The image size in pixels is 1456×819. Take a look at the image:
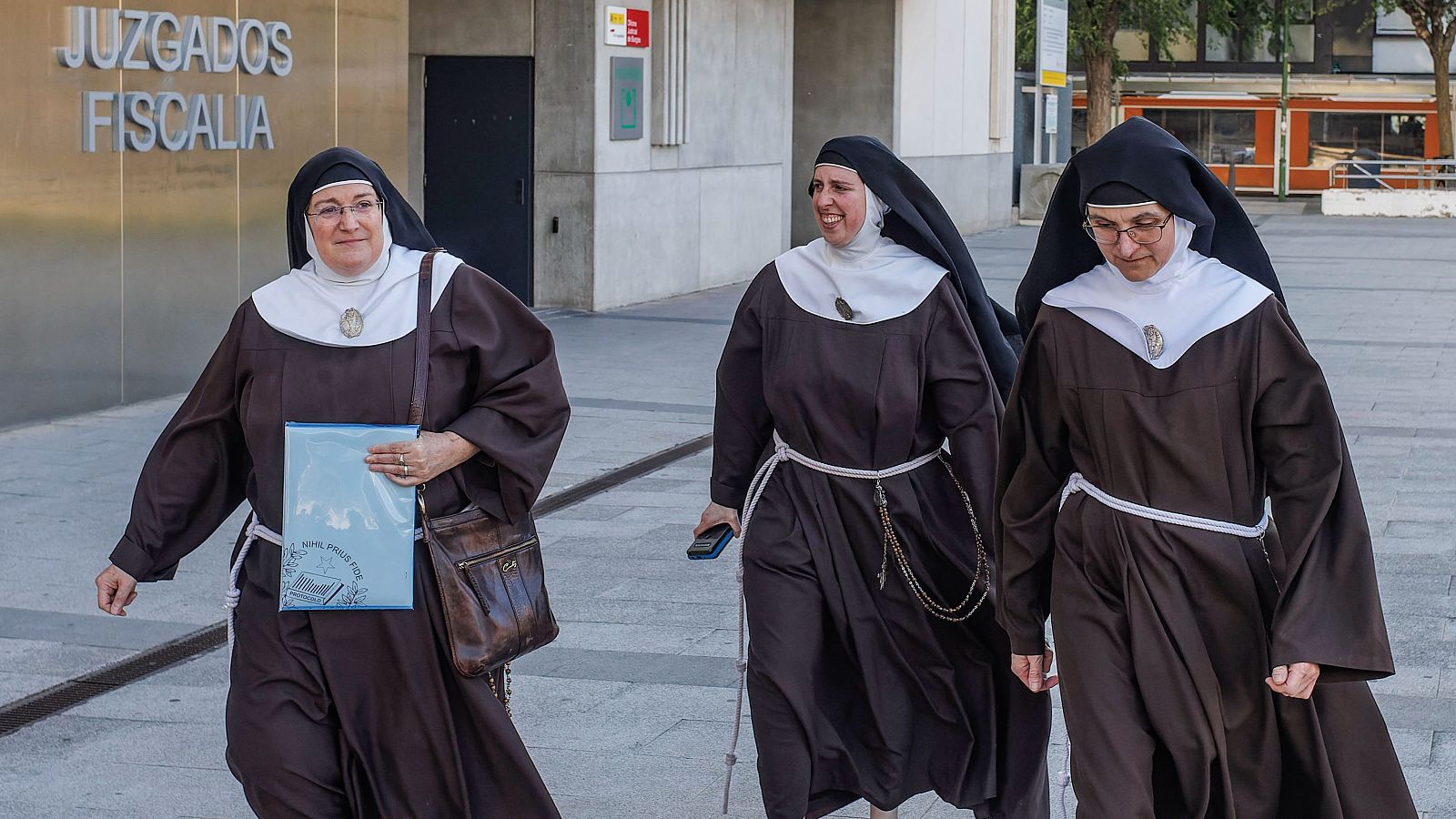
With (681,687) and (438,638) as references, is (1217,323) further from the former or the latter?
(681,687)

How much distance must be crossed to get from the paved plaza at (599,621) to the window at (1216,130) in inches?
1448

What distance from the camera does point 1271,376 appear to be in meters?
3.47

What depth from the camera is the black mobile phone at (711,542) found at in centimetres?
466

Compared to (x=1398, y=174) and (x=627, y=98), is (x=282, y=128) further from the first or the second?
(x=1398, y=174)

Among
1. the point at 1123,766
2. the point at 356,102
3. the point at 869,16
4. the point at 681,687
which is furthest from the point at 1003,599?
the point at 869,16

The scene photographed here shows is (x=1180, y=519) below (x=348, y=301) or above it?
below

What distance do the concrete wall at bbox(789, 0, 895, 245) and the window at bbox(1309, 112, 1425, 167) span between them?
85.9ft

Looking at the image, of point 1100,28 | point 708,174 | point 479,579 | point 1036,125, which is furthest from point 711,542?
point 1100,28

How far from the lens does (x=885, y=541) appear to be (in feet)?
14.7

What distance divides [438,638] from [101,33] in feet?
27.4

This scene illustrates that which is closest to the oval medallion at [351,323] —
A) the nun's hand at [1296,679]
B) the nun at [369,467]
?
the nun at [369,467]

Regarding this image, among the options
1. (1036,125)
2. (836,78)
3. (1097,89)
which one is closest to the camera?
(836,78)

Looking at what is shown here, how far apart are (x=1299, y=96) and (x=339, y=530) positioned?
159 ft

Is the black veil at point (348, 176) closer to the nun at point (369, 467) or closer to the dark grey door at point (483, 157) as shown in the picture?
the nun at point (369, 467)
